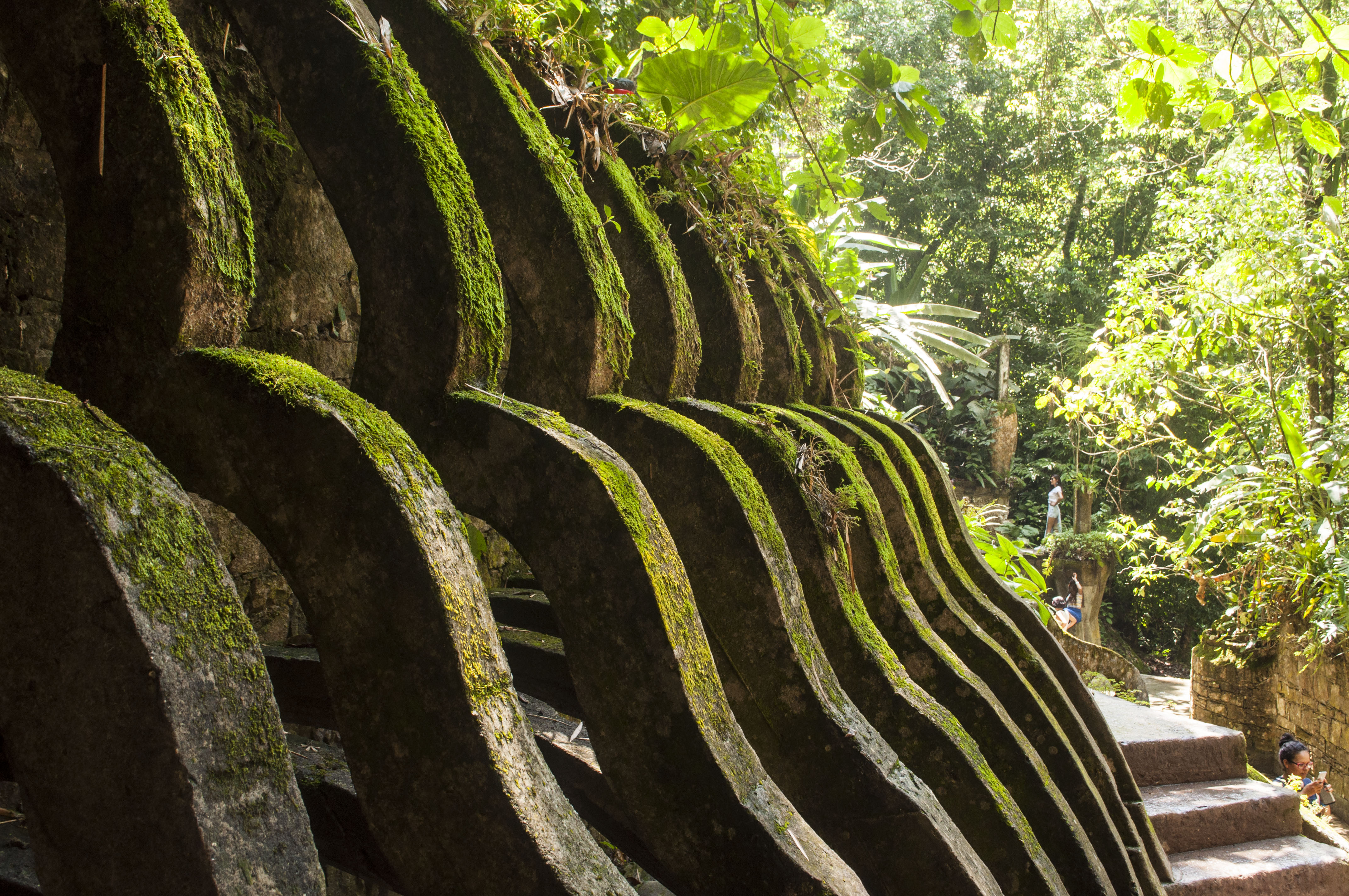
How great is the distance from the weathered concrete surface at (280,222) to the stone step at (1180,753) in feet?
11.7

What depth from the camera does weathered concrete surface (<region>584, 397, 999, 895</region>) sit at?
4.89 ft

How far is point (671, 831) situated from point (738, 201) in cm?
202

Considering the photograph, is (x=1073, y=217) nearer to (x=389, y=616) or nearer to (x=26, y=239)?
(x=26, y=239)

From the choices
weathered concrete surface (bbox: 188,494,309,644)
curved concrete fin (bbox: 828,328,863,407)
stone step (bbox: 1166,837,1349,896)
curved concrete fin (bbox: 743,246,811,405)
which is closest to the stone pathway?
stone step (bbox: 1166,837,1349,896)

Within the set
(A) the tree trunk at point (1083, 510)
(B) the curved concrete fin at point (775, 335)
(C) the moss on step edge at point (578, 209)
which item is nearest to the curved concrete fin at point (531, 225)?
(C) the moss on step edge at point (578, 209)

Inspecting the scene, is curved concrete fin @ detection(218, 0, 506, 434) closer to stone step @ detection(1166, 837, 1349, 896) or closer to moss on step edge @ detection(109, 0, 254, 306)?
moss on step edge @ detection(109, 0, 254, 306)

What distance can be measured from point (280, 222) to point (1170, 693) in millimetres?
15896

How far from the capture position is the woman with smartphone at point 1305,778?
804 centimetres

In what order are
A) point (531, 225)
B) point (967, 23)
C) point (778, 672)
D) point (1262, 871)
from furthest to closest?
point (1262, 871) → point (967, 23) → point (531, 225) → point (778, 672)

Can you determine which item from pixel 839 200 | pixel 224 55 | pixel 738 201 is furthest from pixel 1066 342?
pixel 224 55

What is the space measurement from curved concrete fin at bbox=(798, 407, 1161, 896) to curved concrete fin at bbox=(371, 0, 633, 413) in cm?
108

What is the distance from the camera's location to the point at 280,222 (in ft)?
6.25

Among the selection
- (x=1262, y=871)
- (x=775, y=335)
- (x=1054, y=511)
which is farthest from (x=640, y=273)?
(x=1054, y=511)

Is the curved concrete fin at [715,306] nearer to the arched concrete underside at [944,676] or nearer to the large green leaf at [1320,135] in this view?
the arched concrete underside at [944,676]
